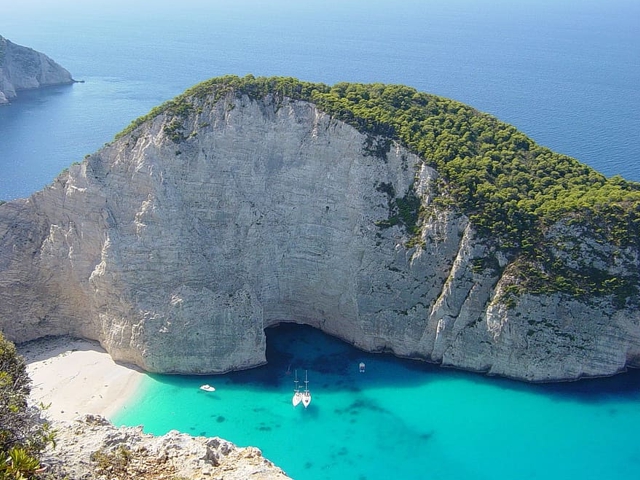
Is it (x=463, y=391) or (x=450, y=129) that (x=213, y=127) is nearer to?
(x=450, y=129)

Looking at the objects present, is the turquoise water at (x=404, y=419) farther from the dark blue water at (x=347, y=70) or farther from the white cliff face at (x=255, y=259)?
the dark blue water at (x=347, y=70)

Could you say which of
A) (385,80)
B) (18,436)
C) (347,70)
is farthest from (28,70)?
(18,436)

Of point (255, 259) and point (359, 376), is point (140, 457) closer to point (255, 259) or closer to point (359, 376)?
point (359, 376)

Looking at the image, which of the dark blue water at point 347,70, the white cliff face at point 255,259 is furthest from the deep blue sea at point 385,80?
the white cliff face at point 255,259

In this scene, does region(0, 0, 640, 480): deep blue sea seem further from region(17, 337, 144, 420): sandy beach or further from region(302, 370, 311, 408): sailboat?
region(17, 337, 144, 420): sandy beach

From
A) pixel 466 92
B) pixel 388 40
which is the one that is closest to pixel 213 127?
pixel 466 92

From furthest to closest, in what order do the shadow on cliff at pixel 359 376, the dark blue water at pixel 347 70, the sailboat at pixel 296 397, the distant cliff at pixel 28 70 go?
the distant cliff at pixel 28 70 < the dark blue water at pixel 347 70 < the shadow on cliff at pixel 359 376 < the sailboat at pixel 296 397
